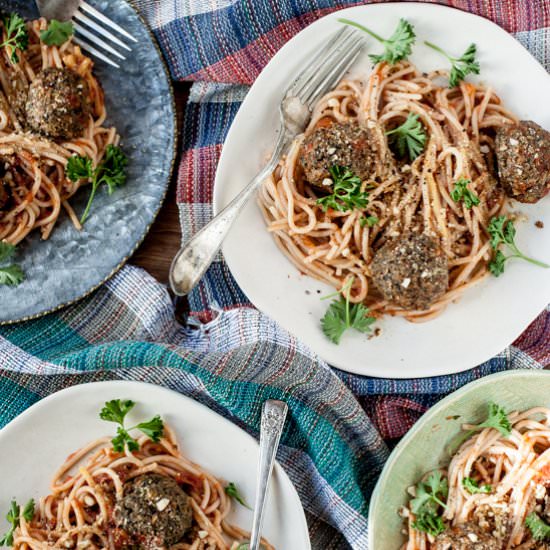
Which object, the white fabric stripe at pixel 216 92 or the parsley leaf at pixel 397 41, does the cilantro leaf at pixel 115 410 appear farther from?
the parsley leaf at pixel 397 41

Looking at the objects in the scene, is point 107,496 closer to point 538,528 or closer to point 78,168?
point 78,168

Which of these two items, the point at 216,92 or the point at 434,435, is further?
the point at 216,92

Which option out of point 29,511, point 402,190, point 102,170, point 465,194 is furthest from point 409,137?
point 29,511

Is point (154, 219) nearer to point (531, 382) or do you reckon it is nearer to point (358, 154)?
point (358, 154)

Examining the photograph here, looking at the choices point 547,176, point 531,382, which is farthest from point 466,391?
point 547,176

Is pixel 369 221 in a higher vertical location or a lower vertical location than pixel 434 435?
higher

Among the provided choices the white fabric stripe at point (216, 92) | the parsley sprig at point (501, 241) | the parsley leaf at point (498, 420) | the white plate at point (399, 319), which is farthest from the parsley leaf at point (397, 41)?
the parsley leaf at point (498, 420)

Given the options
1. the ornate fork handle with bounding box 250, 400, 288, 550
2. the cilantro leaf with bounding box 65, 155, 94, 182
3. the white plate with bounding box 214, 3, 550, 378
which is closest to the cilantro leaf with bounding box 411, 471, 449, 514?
the white plate with bounding box 214, 3, 550, 378
